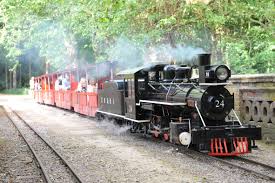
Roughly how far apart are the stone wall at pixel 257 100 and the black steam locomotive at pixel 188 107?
4.18 feet

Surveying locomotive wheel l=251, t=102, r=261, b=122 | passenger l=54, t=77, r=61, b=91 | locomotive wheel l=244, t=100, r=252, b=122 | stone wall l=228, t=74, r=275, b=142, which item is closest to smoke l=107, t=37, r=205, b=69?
stone wall l=228, t=74, r=275, b=142

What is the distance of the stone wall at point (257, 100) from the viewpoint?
11.5 m

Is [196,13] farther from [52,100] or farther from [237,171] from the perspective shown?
[52,100]

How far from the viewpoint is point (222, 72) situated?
9.47m

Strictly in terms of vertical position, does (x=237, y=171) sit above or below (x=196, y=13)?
below

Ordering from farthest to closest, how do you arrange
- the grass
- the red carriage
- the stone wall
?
1. the grass
2. the red carriage
3. the stone wall

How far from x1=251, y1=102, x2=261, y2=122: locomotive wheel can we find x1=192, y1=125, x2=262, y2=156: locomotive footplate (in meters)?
2.75

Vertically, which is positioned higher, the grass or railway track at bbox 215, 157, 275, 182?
the grass

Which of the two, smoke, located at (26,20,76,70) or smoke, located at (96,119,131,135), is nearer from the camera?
smoke, located at (96,119,131,135)

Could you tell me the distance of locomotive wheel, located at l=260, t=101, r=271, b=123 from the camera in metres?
11.6

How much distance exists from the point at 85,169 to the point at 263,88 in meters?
5.46

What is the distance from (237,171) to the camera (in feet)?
26.7

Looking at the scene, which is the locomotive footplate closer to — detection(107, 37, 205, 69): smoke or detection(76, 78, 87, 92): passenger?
detection(107, 37, 205, 69): smoke

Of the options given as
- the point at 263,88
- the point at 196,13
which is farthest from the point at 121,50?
the point at 263,88
